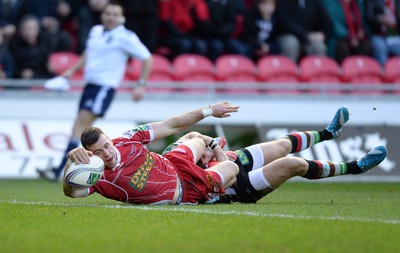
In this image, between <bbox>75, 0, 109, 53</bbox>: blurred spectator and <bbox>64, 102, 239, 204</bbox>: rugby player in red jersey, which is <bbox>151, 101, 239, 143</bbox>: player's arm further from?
<bbox>75, 0, 109, 53</bbox>: blurred spectator

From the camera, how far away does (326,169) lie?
10.0 metres

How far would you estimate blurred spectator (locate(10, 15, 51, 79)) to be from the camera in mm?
17828

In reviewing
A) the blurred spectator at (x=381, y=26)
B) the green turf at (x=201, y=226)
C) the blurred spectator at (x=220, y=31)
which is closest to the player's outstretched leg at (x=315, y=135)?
the green turf at (x=201, y=226)

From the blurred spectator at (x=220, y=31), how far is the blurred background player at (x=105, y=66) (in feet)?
13.9

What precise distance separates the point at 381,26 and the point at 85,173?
1341 centimetres

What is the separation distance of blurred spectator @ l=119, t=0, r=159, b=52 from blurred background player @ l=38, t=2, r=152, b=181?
3.19 metres

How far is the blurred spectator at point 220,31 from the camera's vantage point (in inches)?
766

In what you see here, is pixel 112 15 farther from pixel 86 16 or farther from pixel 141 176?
pixel 141 176

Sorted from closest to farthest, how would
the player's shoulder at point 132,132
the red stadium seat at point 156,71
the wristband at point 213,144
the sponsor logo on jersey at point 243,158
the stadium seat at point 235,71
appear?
the player's shoulder at point 132,132 < the wristband at point 213,144 < the sponsor logo on jersey at point 243,158 < the red stadium seat at point 156,71 < the stadium seat at point 235,71

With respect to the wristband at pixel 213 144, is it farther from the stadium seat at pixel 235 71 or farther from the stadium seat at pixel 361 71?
the stadium seat at pixel 361 71

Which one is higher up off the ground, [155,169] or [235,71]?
[155,169]

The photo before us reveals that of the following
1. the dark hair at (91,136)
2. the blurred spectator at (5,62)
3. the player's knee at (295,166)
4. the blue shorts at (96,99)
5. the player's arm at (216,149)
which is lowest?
the blurred spectator at (5,62)

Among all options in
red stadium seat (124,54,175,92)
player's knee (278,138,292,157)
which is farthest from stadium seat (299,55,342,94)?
player's knee (278,138,292,157)

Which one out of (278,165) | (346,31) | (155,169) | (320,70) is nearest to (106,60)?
(320,70)
